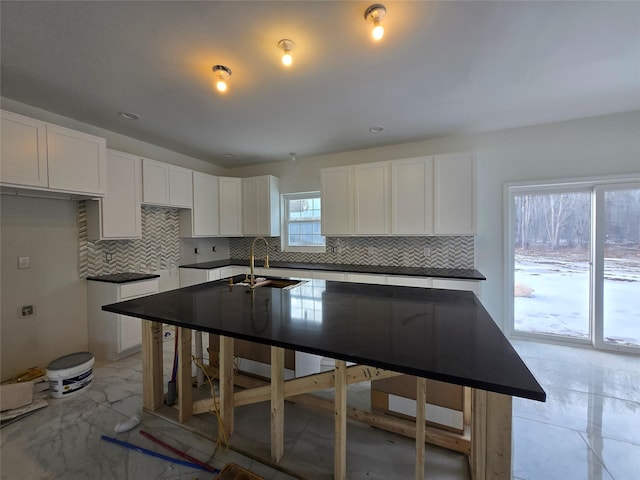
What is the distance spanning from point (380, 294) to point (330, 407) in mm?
891

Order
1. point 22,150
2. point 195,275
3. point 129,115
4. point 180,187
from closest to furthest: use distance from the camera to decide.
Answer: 1. point 22,150
2. point 129,115
3. point 180,187
4. point 195,275

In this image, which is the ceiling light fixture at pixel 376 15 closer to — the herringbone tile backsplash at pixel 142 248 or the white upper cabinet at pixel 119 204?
the white upper cabinet at pixel 119 204

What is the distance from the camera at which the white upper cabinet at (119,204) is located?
2.77m

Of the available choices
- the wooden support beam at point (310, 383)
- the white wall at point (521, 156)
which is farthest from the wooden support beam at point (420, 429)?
the white wall at point (521, 156)

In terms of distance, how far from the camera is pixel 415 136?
131 inches

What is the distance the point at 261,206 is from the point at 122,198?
189 cm

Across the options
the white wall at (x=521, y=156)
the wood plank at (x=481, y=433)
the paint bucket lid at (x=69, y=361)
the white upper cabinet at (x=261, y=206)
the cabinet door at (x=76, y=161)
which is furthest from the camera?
the white upper cabinet at (x=261, y=206)

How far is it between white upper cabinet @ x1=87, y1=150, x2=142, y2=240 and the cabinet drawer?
1.89ft

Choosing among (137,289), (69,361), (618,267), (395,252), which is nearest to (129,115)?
(137,289)

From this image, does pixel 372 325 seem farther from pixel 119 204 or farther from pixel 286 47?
pixel 119 204

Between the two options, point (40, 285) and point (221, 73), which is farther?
point (40, 285)

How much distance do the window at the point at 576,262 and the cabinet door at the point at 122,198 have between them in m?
4.58

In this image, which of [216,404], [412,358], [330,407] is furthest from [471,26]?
[216,404]

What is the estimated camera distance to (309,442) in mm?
1681
